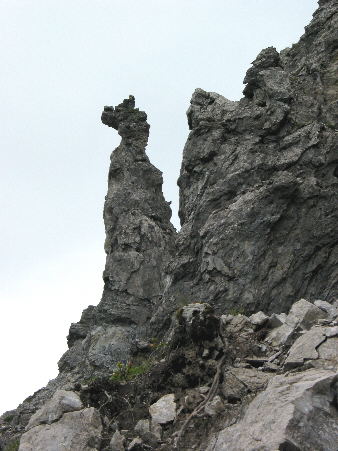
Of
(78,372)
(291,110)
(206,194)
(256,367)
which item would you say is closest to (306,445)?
(256,367)

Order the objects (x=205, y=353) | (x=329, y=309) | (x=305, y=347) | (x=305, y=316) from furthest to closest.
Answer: (x=329, y=309), (x=305, y=316), (x=205, y=353), (x=305, y=347)

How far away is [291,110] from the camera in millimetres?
30953

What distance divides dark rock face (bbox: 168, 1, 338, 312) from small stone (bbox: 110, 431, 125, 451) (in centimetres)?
1254

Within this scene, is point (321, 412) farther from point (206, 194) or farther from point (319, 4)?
point (319, 4)

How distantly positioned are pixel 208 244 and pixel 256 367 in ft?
42.8

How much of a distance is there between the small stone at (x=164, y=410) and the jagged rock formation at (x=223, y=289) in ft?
0.13

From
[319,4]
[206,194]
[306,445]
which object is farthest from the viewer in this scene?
[319,4]

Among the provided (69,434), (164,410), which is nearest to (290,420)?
(164,410)

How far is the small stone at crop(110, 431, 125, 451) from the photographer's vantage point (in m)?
13.2

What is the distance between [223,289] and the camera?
25938mm

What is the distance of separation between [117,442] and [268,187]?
17060 millimetres

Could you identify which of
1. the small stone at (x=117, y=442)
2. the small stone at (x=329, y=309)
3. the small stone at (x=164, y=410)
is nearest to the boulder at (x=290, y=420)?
the small stone at (x=164, y=410)

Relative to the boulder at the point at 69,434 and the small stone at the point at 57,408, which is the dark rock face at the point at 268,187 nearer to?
the small stone at the point at 57,408

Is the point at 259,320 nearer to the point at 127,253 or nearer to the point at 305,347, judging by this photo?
the point at 305,347
